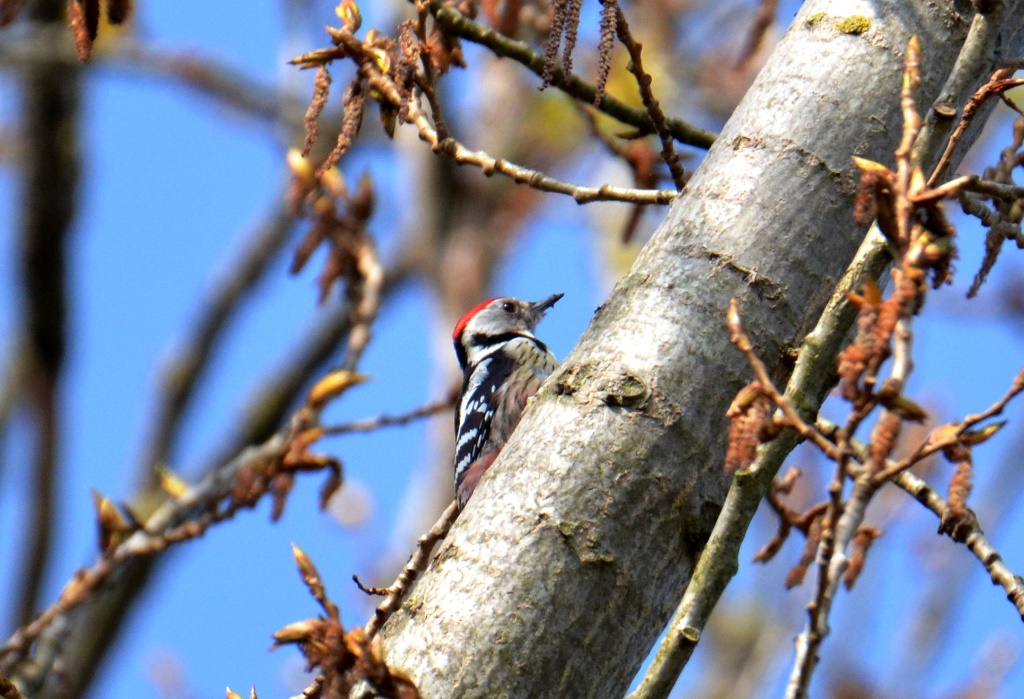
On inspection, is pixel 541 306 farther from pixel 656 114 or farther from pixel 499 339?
pixel 656 114

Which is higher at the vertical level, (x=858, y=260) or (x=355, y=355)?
(x=355, y=355)

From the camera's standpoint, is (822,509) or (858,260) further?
(822,509)

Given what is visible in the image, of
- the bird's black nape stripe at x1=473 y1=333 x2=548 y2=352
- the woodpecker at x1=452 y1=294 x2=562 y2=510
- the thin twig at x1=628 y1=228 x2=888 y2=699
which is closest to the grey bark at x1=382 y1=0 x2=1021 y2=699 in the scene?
the thin twig at x1=628 y1=228 x2=888 y2=699

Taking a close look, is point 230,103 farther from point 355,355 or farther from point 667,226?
point 667,226

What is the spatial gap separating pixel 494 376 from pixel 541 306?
104 centimetres

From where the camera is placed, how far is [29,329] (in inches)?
317

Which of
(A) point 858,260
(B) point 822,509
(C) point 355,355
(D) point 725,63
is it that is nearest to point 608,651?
(A) point 858,260

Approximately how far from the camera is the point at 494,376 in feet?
16.9

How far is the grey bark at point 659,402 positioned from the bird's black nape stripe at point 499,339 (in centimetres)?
331

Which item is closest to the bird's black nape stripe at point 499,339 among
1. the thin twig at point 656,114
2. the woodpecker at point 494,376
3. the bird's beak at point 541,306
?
the woodpecker at point 494,376

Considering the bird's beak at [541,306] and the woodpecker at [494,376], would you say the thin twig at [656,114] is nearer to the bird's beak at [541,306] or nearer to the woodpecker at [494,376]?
the woodpecker at [494,376]

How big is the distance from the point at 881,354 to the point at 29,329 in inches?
298

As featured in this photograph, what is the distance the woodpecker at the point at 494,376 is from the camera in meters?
4.72

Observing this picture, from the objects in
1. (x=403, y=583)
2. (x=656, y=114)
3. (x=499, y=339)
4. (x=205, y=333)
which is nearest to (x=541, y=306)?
(x=499, y=339)
